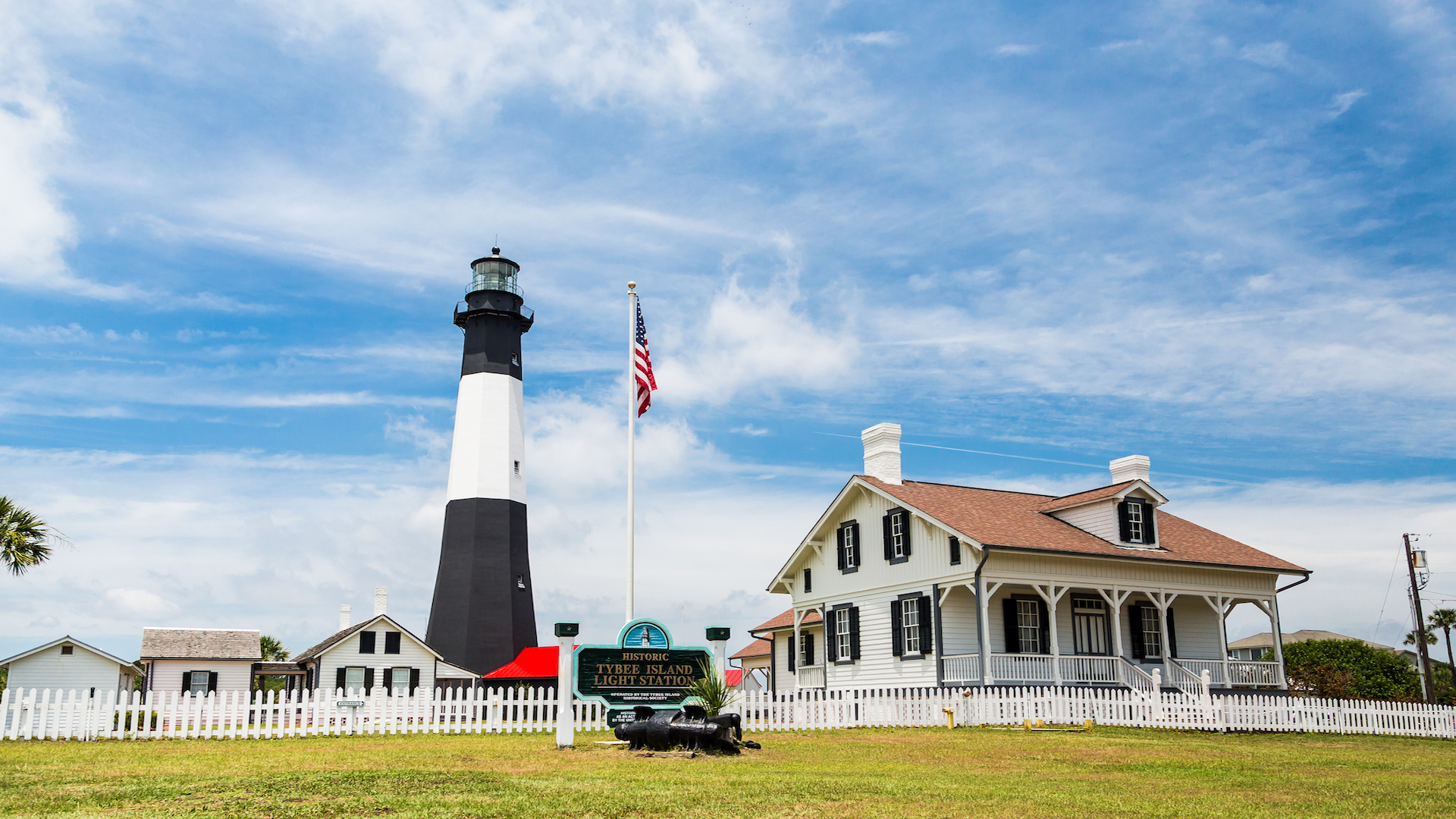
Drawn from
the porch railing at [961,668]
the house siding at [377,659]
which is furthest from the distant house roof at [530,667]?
the porch railing at [961,668]

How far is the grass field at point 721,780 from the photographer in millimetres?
7922

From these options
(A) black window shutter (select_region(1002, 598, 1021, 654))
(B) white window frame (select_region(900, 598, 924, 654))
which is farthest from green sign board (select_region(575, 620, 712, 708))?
(A) black window shutter (select_region(1002, 598, 1021, 654))

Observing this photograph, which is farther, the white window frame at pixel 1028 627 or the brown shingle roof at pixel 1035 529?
the white window frame at pixel 1028 627

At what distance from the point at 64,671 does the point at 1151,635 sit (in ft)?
115

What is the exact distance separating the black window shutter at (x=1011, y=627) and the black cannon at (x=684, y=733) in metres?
13.7

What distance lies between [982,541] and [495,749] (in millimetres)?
13330

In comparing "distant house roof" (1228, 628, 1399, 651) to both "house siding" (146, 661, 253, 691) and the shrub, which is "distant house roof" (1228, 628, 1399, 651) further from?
"house siding" (146, 661, 253, 691)

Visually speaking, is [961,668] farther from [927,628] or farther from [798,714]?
[798,714]

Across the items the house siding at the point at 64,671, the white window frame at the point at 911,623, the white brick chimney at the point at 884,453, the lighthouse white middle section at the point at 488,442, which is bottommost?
the house siding at the point at 64,671

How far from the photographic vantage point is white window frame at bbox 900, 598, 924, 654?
26125 mm

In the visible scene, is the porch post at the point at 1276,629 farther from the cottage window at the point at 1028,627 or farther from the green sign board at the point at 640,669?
the green sign board at the point at 640,669

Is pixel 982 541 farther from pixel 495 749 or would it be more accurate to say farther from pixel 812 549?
pixel 495 749

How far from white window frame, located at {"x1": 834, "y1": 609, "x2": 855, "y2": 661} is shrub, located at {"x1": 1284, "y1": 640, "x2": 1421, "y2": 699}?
79.5 feet

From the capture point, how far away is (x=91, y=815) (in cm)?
719
